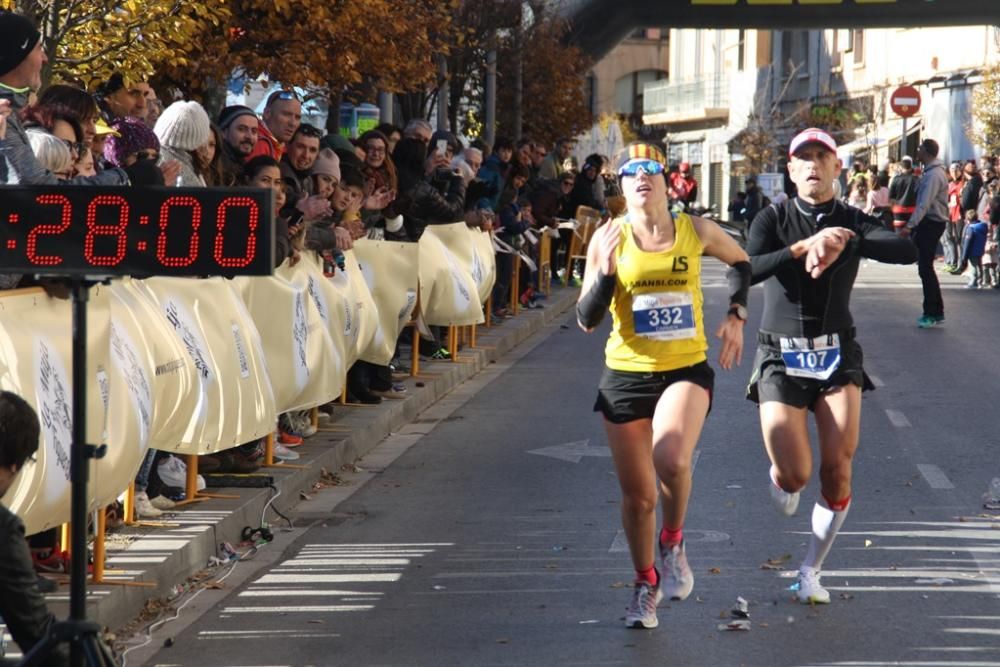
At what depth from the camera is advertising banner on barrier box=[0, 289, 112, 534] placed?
637 cm

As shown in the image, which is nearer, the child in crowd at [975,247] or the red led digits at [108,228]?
the red led digits at [108,228]

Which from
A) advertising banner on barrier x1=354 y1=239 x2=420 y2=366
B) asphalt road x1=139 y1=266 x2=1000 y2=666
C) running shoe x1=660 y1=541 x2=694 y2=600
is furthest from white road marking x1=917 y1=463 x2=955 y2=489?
advertising banner on barrier x1=354 y1=239 x2=420 y2=366

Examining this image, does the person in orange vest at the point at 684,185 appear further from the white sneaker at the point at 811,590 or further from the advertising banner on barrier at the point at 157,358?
the white sneaker at the point at 811,590

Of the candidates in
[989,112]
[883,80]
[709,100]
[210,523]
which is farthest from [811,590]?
[709,100]

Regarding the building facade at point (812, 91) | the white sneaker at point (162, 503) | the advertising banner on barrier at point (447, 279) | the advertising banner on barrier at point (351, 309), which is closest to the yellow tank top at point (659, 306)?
the white sneaker at point (162, 503)

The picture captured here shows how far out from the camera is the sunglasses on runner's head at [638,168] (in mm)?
7027

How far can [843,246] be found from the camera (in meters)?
7.23

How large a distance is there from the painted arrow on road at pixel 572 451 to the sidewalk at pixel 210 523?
118cm

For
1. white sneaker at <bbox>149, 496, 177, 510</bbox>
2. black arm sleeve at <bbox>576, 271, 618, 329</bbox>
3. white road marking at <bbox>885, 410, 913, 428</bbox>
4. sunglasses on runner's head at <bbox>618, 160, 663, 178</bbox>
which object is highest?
sunglasses on runner's head at <bbox>618, 160, 663, 178</bbox>

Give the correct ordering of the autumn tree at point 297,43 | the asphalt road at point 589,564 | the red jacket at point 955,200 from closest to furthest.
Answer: the asphalt road at point 589,564, the autumn tree at point 297,43, the red jacket at point 955,200

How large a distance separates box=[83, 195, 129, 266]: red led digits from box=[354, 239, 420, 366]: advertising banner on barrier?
24.2 ft

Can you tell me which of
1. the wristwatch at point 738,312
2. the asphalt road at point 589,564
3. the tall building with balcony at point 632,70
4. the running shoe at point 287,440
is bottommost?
the asphalt road at point 589,564

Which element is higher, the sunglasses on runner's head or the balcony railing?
the balcony railing

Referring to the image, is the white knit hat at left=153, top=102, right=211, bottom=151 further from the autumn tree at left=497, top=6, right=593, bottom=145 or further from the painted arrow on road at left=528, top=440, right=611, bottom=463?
the autumn tree at left=497, top=6, right=593, bottom=145
